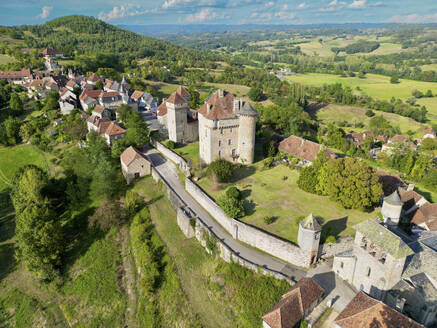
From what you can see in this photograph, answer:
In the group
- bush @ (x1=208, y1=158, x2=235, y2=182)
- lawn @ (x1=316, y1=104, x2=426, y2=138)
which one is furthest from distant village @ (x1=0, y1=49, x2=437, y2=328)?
lawn @ (x1=316, y1=104, x2=426, y2=138)

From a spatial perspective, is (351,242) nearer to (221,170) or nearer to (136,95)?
(221,170)

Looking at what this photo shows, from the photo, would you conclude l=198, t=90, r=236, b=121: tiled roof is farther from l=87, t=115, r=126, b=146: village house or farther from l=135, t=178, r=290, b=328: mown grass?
l=135, t=178, r=290, b=328: mown grass

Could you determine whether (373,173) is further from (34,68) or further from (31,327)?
(34,68)

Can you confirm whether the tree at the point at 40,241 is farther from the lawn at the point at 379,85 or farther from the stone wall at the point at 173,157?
the lawn at the point at 379,85

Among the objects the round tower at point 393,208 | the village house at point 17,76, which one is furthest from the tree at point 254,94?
the round tower at point 393,208

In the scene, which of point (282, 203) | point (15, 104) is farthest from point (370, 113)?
point (15, 104)

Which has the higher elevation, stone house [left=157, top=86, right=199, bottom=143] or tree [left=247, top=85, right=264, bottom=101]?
stone house [left=157, top=86, right=199, bottom=143]
